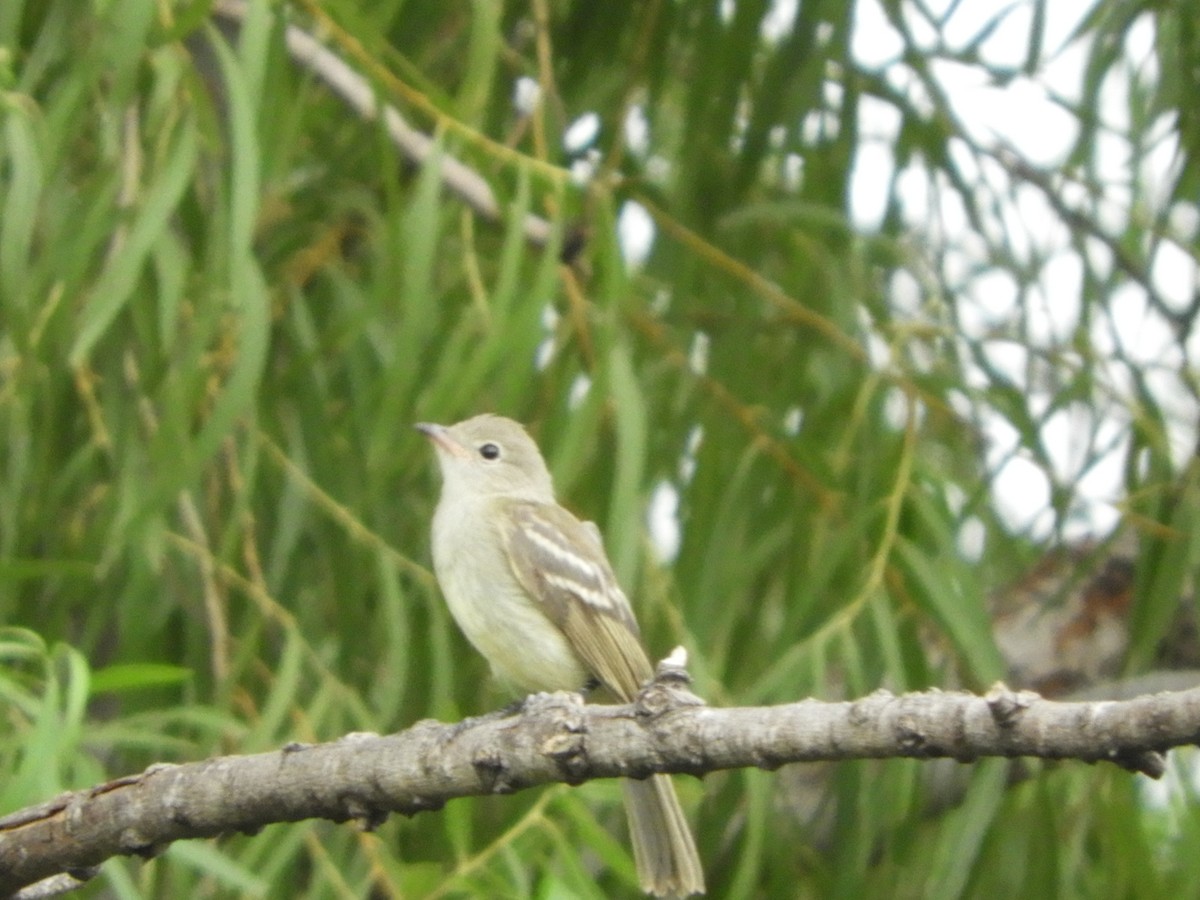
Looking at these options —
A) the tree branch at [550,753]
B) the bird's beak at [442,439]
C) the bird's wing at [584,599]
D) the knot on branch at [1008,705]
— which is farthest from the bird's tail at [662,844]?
the knot on branch at [1008,705]

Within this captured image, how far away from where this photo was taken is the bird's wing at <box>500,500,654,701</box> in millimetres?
3578

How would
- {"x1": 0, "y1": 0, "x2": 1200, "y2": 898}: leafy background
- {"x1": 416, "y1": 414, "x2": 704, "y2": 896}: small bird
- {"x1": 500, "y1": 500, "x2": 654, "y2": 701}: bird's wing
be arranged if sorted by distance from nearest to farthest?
1. {"x1": 0, "y1": 0, "x2": 1200, "y2": 898}: leafy background
2. {"x1": 416, "y1": 414, "x2": 704, "y2": 896}: small bird
3. {"x1": 500, "y1": 500, "x2": 654, "y2": 701}: bird's wing

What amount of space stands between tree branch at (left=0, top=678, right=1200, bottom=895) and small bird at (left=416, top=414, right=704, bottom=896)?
0.84 m

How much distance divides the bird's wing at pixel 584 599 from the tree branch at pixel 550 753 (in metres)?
1.05

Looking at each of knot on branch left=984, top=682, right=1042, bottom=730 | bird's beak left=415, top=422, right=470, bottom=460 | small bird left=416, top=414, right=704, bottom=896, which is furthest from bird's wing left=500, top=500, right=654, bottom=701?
knot on branch left=984, top=682, right=1042, bottom=730

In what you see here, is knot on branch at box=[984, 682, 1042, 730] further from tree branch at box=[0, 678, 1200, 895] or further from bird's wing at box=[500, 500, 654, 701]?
bird's wing at box=[500, 500, 654, 701]

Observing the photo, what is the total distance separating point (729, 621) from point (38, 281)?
1.36 metres

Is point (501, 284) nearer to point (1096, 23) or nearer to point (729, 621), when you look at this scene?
point (729, 621)

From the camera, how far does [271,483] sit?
3.56 metres

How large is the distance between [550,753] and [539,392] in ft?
5.19

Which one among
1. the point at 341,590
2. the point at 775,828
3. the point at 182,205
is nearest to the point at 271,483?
the point at 341,590

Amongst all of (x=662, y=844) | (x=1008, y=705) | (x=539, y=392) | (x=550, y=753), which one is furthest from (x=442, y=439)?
(x=1008, y=705)

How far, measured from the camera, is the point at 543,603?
3.67 m

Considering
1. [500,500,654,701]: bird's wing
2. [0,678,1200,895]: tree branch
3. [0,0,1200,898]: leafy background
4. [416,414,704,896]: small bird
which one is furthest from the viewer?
[500,500,654,701]: bird's wing
